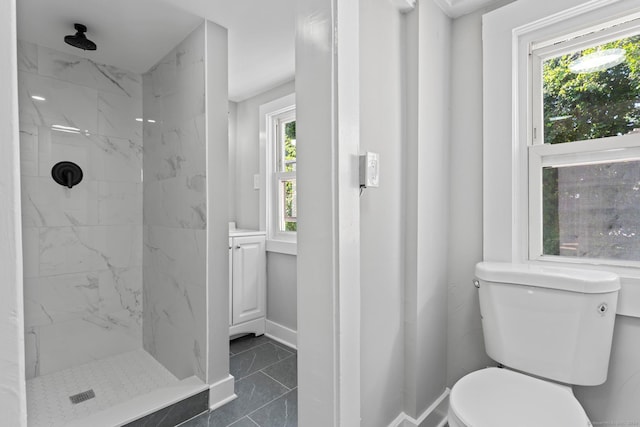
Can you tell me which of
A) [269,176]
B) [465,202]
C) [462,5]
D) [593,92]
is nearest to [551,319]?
[465,202]

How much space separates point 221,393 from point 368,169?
1.53 meters

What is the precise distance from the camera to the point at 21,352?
1.26ft

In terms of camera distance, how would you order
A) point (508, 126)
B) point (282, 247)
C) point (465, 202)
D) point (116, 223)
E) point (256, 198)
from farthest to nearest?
point (256, 198)
point (282, 247)
point (116, 223)
point (465, 202)
point (508, 126)

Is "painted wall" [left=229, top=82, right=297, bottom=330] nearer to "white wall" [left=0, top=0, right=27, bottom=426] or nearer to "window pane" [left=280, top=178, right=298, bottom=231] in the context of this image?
"window pane" [left=280, top=178, right=298, bottom=231]

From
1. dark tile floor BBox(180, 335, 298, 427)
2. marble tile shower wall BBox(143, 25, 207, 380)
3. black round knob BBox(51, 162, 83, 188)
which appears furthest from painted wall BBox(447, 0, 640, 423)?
black round knob BBox(51, 162, 83, 188)

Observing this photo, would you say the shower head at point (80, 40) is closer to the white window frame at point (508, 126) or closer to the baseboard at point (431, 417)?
the white window frame at point (508, 126)

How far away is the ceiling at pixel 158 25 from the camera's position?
1.57 metres

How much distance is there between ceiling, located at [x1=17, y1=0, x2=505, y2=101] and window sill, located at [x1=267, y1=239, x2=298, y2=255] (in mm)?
1335

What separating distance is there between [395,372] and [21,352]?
1282 mm

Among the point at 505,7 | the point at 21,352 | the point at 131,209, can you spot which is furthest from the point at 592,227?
the point at 131,209

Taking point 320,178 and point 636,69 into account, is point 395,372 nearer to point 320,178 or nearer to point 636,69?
point 320,178

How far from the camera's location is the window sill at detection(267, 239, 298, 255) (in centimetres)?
242

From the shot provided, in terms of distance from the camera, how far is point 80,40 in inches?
67.9

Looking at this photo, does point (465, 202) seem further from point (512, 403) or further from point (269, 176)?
point (269, 176)
